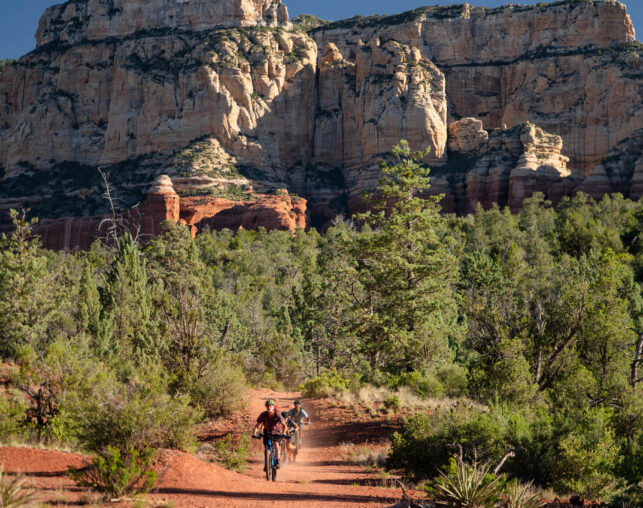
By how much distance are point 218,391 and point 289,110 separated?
294ft

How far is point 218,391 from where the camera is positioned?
15484 mm

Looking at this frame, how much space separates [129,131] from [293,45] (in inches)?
1221

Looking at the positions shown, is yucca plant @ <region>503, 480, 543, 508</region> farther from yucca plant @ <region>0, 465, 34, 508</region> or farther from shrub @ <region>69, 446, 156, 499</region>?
yucca plant @ <region>0, 465, 34, 508</region>

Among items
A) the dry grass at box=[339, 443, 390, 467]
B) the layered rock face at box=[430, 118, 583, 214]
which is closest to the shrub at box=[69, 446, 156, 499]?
the dry grass at box=[339, 443, 390, 467]

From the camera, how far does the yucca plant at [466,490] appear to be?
769cm

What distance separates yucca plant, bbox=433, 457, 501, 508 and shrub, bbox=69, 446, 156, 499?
3.84 metres

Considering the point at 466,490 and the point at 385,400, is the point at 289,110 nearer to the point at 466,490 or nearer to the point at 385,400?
the point at 385,400

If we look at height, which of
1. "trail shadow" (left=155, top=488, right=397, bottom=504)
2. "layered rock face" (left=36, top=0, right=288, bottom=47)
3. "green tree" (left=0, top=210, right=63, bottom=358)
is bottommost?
"trail shadow" (left=155, top=488, right=397, bottom=504)

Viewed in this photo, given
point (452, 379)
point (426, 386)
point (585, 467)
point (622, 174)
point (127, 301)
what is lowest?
point (585, 467)

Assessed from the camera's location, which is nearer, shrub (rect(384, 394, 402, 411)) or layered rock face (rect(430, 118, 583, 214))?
shrub (rect(384, 394, 402, 411))

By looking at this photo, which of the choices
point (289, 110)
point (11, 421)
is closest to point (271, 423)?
point (11, 421)

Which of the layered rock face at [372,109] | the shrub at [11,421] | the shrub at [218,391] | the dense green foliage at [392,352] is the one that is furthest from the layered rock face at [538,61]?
the shrub at [11,421]

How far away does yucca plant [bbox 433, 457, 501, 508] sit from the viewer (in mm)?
7688

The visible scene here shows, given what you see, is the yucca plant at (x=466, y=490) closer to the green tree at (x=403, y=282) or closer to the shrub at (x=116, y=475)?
the shrub at (x=116, y=475)
